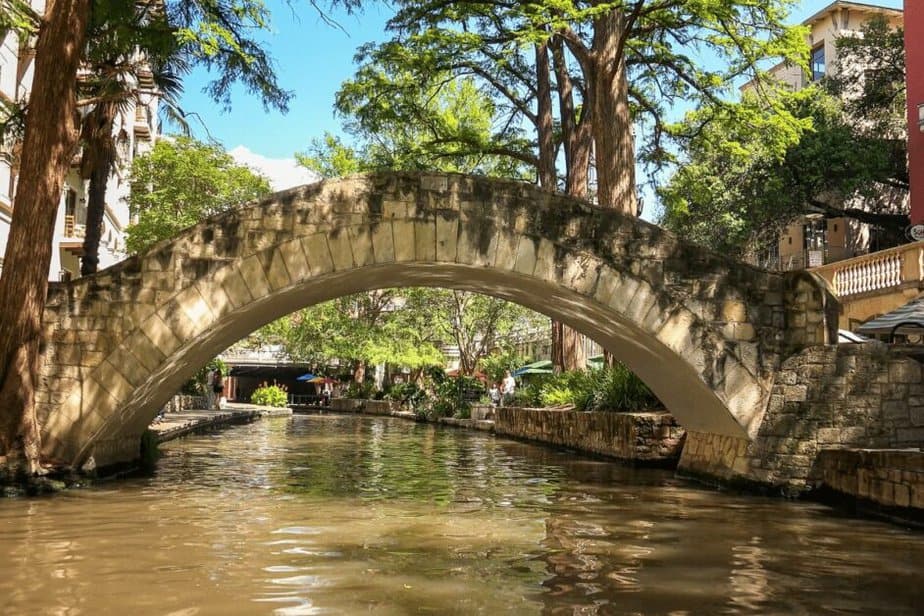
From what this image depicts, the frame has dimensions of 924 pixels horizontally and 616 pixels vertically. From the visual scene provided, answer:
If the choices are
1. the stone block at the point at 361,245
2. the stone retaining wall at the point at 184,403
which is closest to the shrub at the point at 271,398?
the stone retaining wall at the point at 184,403

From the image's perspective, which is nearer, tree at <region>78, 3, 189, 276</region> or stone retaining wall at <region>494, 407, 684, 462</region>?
tree at <region>78, 3, 189, 276</region>

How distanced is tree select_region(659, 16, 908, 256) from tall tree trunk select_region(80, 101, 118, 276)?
16814 millimetres

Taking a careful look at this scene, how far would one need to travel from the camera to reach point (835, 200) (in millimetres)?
32906

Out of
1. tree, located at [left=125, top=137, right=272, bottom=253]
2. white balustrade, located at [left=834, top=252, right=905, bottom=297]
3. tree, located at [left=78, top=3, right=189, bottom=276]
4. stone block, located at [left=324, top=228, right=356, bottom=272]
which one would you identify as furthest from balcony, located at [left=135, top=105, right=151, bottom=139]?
stone block, located at [left=324, top=228, right=356, bottom=272]

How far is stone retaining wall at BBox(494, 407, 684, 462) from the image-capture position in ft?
50.3

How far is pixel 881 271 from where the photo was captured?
21.8 meters

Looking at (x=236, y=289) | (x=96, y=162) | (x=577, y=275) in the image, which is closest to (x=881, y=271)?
(x=577, y=275)

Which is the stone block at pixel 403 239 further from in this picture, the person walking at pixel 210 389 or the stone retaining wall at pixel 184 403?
the person walking at pixel 210 389

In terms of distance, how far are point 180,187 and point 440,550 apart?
26.6 m

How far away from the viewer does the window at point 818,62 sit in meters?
38.4

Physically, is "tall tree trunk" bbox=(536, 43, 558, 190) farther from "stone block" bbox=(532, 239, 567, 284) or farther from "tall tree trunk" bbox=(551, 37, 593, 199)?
"stone block" bbox=(532, 239, 567, 284)

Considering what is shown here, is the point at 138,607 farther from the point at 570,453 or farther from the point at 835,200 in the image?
the point at 835,200

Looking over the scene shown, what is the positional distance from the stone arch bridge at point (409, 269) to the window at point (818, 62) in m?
30.1

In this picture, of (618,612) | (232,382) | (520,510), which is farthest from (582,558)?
(232,382)
